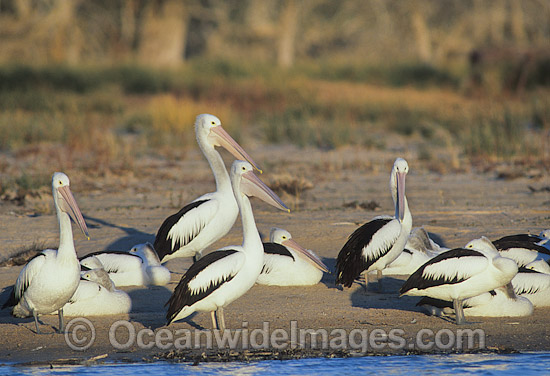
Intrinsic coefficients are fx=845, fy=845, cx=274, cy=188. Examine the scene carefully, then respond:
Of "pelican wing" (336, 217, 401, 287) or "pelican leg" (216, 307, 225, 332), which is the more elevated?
"pelican wing" (336, 217, 401, 287)

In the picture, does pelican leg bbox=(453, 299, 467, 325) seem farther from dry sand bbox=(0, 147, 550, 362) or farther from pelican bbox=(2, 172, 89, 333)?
pelican bbox=(2, 172, 89, 333)

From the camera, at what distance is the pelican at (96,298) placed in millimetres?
5848

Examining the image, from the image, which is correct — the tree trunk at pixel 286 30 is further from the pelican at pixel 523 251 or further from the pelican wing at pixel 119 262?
the pelican wing at pixel 119 262

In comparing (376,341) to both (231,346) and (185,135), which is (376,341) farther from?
(185,135)

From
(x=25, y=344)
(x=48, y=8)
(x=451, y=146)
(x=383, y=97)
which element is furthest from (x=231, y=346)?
(x=48, y=8)

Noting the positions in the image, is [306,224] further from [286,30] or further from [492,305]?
[286,30]

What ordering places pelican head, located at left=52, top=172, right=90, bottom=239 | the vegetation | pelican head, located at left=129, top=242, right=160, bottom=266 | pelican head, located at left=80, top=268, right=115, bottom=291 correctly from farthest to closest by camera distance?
the vegetation → pelican head, located at left=129, top=242, right=160, bottom=266 → pelican head, located at left=80, top=268, right=115, bottom=291 → pelican head, located at left=52, top=172, right=90, bottom=239

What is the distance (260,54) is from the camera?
35.9 metres

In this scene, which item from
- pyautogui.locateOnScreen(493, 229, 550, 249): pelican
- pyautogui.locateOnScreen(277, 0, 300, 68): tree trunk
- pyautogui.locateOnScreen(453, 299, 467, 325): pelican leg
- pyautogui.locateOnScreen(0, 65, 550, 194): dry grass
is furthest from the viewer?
pyautogui.locateOnScreen(277, 0, 300, 68): tree trunk

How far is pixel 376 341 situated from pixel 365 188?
5447 millimetres

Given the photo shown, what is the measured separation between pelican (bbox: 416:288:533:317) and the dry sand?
0.07 meters

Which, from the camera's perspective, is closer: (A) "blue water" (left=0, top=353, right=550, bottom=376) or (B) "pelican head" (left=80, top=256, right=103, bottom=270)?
(A) "blue water" (left=0, top=353, right=550, bottom=376)
